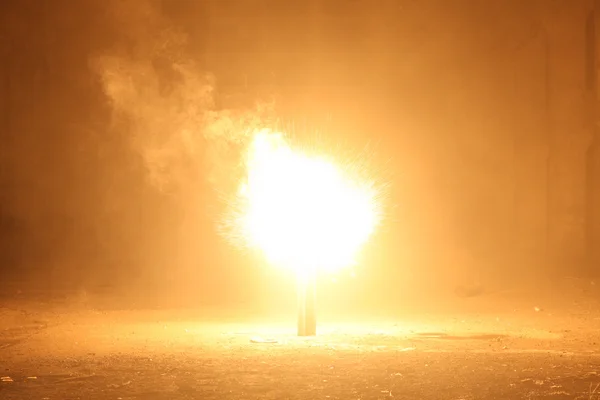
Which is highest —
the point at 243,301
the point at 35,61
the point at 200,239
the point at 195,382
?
the point at 35,61

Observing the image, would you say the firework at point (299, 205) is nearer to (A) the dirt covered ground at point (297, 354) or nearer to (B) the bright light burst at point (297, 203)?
(B) the bright light burst at point (297, 203)

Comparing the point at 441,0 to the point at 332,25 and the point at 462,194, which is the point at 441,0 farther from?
the point at 462,194

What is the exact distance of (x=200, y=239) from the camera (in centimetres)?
2383

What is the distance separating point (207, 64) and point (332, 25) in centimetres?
375

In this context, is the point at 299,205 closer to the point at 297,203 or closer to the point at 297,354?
the point at 297,203

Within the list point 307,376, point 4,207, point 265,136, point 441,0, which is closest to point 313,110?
point 441,0

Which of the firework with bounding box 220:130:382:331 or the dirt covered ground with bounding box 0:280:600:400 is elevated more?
the firework with bounding box 220:130:382:331

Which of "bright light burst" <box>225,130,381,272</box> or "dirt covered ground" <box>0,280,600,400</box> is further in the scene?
"bright light burst" <box>225,130,381,272</box>

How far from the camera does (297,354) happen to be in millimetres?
11070

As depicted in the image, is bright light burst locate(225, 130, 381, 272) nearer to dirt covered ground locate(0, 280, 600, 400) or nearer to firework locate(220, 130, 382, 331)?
firework locate(220, 130, 382, 331)

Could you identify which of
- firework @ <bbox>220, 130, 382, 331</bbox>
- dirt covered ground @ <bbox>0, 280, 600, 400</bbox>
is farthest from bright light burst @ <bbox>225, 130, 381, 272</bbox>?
dirt covered ground @ <bbox>0, 280, 600, 400</bbox>

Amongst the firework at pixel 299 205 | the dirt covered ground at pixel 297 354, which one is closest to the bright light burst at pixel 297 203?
the firework at pixel 299 205

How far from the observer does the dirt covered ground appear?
9.05 m

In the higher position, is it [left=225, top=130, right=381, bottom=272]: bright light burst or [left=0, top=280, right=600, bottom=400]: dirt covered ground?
[left=225, top=130, right=381, bottom=272]: bright light burst
